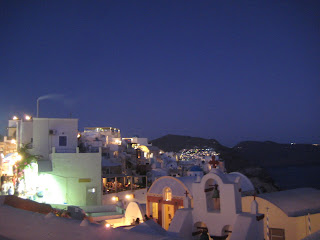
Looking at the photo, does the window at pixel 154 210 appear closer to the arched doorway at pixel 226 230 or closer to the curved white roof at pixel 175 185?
the curved white roof at pixel 175 185

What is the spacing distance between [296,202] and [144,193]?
57.9 ft

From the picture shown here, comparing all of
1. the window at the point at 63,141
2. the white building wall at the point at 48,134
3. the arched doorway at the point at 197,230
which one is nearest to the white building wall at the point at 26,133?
the white building wall at the point at 48,134

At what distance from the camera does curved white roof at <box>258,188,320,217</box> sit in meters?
13.4

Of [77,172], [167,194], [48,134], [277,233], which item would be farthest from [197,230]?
[48,134]

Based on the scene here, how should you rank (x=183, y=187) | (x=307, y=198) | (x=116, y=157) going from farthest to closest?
(x=116, y=157), (x=183, y=187), (x=307, y=198)

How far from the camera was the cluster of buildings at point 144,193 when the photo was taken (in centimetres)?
982

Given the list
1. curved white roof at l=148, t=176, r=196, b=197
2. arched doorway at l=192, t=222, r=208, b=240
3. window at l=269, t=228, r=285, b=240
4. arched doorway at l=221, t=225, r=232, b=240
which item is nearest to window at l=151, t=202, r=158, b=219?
curved white roof at l=148, t=176, r=196, b=197

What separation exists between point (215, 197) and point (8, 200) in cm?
695

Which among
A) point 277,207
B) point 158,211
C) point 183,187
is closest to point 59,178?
point 158,211

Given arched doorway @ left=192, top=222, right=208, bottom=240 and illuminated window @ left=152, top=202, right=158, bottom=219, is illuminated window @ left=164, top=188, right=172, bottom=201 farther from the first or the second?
arched doorway @ left=192, top=222, right=208, bottom=240

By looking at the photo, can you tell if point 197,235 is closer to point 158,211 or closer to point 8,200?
point 8,200

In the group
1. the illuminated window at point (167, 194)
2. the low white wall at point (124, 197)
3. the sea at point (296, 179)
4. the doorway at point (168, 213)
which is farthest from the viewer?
the sea at point (296, 179)

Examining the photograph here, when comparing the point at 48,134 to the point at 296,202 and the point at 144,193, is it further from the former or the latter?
the point at 296,202

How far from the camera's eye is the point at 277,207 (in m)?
13.5
